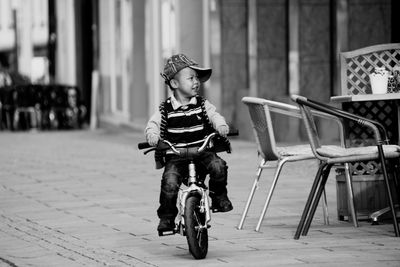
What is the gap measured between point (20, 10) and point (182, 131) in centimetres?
3738

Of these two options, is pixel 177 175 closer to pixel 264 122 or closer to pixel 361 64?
pixel 264 122

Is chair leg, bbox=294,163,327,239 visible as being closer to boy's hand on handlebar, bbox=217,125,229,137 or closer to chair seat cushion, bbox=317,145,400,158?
chair seat cushion, bbox=317,145,400,158

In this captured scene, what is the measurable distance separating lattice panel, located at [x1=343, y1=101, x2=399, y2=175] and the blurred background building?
8.96 feet

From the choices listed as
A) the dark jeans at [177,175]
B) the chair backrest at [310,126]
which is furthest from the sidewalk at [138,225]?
the chair backrest at [310,126]

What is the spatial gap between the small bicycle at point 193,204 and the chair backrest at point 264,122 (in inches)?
45.3

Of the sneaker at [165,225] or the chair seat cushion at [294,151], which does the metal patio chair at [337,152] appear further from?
the sneaker at [165,225]

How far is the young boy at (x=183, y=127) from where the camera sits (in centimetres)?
838

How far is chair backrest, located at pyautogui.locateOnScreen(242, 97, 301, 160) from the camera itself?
31.1 ft

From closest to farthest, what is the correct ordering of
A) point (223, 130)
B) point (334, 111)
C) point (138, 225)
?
1. point (223, 130)
2. point (334, 111)
3. point (138, 225)

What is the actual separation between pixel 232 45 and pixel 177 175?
13847 mm

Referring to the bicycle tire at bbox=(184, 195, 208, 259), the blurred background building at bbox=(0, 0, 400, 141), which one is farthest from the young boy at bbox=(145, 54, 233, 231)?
the blurred background building at bbox=(0, 0, 400, 141)

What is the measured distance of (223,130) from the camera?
8.28 meters

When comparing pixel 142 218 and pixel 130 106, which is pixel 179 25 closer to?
pixel 130 106

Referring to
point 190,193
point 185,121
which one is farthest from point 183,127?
point 190,193
